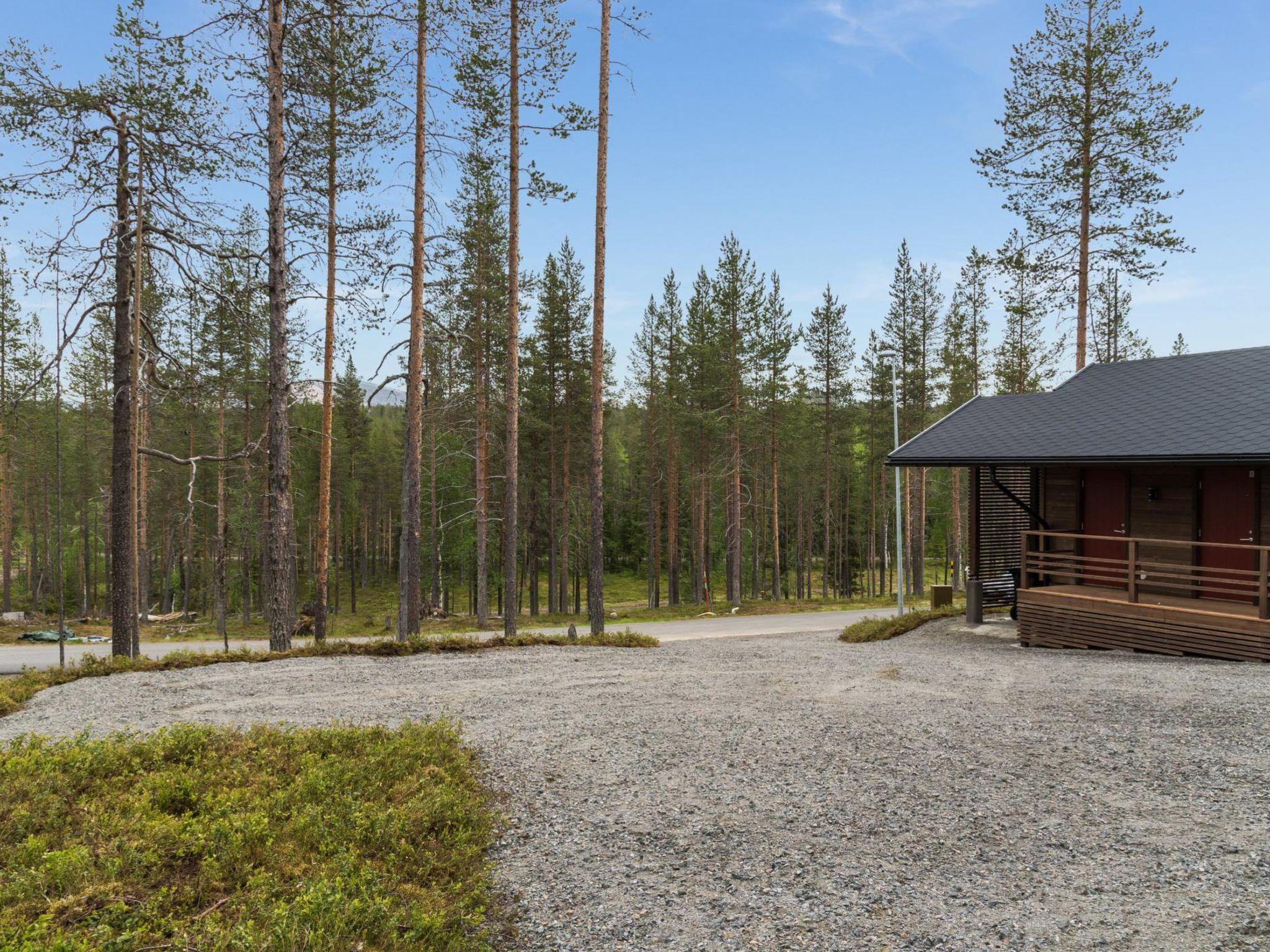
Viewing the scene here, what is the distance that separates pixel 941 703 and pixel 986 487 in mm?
9783

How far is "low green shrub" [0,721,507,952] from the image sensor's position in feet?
11.1

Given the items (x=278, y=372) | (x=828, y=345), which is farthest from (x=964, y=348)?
(x=278, y=372)

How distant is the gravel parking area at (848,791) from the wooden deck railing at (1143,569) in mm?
1572

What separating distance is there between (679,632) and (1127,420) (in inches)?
473

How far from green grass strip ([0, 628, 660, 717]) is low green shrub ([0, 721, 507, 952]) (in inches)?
153

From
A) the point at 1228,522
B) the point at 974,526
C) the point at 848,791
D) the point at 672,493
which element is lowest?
the point at 848,791

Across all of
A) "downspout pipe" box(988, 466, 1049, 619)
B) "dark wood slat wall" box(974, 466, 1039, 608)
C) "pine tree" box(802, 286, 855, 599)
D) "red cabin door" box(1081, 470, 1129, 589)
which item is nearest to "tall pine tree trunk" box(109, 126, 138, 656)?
"downspout pipe" box(988, 466, 1049, 619)

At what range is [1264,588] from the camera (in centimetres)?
1021

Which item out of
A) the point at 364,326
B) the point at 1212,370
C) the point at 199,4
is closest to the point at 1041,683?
the point at 1212,370

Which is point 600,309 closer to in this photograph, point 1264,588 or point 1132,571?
point 1132,571

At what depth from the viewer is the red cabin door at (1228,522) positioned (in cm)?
1170

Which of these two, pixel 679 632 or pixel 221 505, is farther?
pixel 221 505

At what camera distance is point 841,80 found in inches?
806

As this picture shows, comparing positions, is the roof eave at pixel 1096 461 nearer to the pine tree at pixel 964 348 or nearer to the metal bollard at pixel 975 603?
the metal bollard at pixel 975 603
